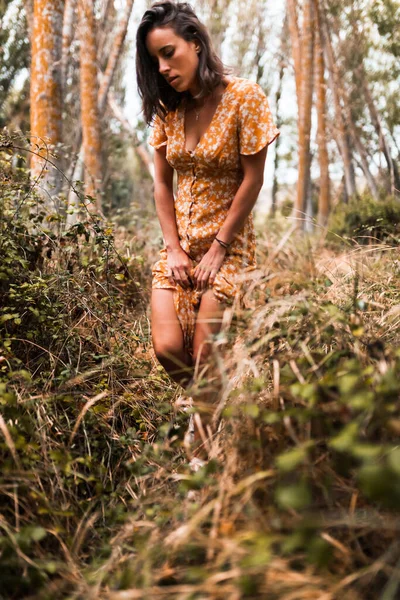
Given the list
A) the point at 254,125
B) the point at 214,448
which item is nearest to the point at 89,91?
the point at 254,125

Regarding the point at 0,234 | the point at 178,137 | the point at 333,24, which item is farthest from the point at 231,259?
the point at 333,24

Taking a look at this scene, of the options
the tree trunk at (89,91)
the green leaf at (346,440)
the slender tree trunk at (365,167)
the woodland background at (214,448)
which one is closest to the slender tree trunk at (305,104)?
the slender tree trunk at (365,167)

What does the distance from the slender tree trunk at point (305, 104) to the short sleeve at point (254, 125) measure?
645cm

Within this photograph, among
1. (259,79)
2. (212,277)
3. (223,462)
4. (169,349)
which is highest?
(259,79)

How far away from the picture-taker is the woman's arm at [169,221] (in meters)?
2.70

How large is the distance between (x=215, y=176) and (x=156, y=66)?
0.63m

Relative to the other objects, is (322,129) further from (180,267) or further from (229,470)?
(229,470)

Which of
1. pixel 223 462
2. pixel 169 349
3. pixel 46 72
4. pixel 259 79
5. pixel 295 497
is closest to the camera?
pixel 295 497

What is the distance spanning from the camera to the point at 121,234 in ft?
18.8

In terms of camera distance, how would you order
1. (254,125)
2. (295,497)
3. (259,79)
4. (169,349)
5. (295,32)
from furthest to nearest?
1. (259,79)
2. (295,32)
3. (169,349)
4. (254,125)
5. (295,497)

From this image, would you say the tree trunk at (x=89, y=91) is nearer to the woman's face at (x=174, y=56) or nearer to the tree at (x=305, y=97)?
the tree at (x=305, y=97)

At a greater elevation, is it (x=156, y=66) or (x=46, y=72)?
(x=46, y=72)

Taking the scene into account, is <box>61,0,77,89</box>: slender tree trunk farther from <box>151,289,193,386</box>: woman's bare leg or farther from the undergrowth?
<box>151,289,193,386</box>: woman's bare leg

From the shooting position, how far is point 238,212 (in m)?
2.59
